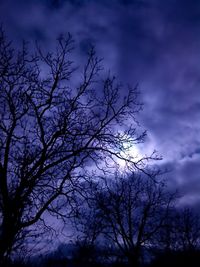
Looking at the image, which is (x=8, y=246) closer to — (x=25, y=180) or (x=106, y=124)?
(x=25, y=180)

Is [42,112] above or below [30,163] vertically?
above

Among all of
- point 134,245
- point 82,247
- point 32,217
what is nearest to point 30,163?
point 32,217

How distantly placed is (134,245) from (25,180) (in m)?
18.8

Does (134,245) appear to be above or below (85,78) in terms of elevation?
below

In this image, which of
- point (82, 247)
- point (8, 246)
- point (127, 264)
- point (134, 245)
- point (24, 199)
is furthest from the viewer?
point (82, 247)

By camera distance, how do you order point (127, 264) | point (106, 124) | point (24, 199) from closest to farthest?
point (24, 199) → point (106, 124) → point (127, 264)

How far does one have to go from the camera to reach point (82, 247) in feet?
114

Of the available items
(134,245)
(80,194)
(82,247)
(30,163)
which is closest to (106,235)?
(134,245)

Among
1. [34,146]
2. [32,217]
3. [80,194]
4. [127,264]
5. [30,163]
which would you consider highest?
[34,146]

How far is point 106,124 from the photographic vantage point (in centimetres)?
1248

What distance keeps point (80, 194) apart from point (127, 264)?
15.0 meters

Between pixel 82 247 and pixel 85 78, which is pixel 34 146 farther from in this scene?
pixel 82 247

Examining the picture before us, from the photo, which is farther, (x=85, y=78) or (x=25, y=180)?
(x=85, y=78)

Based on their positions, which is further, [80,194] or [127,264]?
[127,264]
